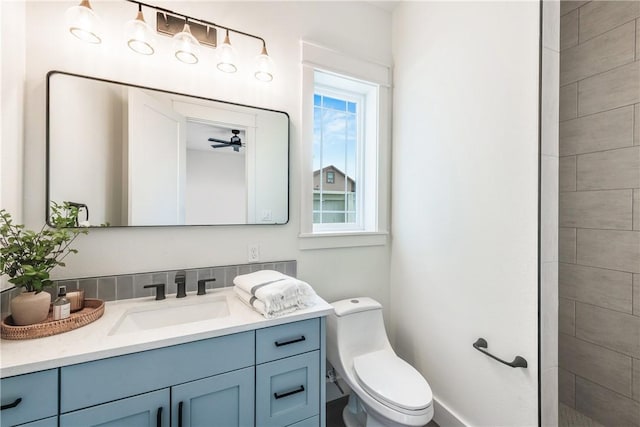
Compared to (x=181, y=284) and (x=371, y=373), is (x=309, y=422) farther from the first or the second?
(x=181, y=284)

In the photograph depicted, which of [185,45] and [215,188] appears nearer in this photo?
[185,45]

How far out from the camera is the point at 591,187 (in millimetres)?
1632

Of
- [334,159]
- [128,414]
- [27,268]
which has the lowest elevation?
[128,414]

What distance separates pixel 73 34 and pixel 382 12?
191 centimetres

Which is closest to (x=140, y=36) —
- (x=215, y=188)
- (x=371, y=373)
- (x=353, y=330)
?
(x=215, y=188)

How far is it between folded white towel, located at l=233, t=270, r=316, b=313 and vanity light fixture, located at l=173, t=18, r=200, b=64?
1165 mm

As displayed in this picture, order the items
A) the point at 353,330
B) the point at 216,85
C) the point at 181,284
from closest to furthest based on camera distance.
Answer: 1. the point at 181,284
2. the point at 216,85
3. the point at 353,330

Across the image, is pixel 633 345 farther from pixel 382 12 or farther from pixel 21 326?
pixel 21 326

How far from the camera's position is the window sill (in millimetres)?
1783

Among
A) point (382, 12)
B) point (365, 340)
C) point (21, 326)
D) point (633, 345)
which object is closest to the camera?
point (21, 326)

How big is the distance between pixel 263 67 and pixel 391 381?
1848mm

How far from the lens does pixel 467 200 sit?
1.48 m

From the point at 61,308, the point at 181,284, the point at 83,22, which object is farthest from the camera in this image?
the point at 181,284

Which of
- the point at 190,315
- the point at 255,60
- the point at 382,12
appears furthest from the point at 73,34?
the point at 382,12
